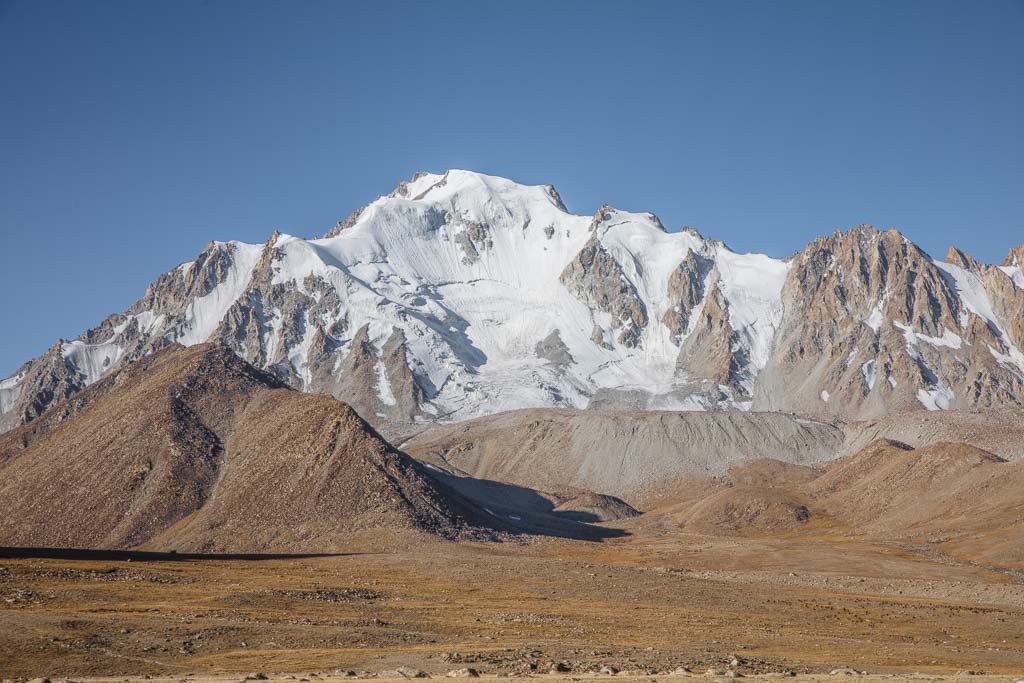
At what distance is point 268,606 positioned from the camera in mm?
51938

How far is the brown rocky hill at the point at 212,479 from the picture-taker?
88.7 m

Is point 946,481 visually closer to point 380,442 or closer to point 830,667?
point 380,442

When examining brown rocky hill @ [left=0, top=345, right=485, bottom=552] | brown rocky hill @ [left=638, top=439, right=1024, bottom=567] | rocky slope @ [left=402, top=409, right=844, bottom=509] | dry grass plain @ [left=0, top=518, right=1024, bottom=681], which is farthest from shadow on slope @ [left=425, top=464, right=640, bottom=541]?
dry grass plain @ [left=0, top=518, right=1024, bottom=681]

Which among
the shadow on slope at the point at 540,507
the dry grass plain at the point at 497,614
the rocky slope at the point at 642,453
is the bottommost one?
the dry grass plain at the point at 497,614

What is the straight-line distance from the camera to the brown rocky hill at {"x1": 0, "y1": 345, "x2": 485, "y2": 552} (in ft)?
291

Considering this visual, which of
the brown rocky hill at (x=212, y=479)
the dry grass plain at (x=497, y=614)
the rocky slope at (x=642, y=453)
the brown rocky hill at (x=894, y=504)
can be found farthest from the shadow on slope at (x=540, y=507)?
the dry grass plain at (x=497, y=614)

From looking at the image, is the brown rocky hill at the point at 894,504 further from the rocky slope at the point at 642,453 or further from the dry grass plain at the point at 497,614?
the rocky slope at the point at 642,453

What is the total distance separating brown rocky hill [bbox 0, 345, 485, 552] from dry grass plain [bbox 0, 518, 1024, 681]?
287 inches

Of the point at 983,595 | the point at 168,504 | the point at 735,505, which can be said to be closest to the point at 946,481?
the point at 735,505

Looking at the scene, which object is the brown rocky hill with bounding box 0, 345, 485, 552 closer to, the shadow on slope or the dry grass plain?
the dry grass plain

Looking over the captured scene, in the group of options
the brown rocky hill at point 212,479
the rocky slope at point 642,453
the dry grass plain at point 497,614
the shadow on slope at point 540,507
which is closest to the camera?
the dry grass plain at point 497,614

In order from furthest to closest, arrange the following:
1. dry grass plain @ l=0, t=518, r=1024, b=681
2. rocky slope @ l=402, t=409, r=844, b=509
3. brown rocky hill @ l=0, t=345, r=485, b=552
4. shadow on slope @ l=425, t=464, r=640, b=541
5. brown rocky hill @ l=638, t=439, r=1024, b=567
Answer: rocky slope @ l=402, t=409, r=844, b=509 < shadow on slope @ l=425, t=464, r=640, b=541 < brown rocky hill @ l=638, t=439, r=1024, b=567 < brown rocky hill @ l=0, t=345, r=485, b=552 < dry grass plain @ l=0, t=518, r=1024, b=681

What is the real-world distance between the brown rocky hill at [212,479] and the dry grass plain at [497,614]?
7283mm

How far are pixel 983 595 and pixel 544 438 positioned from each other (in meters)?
132
